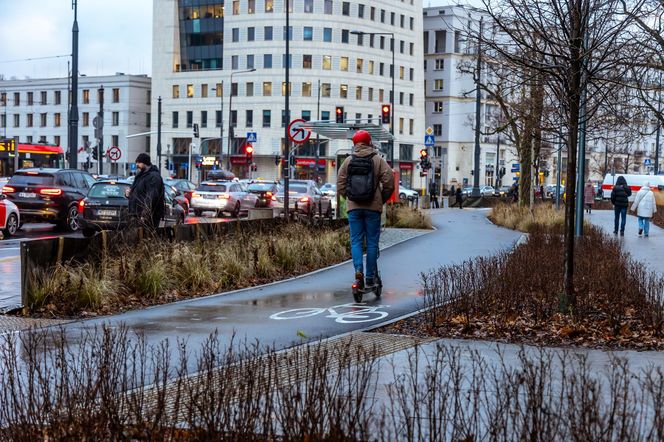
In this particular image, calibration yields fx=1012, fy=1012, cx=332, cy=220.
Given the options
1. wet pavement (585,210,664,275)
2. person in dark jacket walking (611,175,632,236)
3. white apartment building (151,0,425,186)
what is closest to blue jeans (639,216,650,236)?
wet pavement (585,210,664,275)

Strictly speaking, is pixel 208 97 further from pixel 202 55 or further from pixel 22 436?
pixel 22 436

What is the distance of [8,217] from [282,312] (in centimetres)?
1706

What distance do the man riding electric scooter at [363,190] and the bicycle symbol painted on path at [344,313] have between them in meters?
0.39

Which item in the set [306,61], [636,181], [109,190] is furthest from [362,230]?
[306,61]

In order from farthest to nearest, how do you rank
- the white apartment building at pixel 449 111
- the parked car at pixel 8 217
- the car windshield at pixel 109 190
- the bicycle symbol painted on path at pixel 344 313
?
the white apartment building at pixel 449 111
the car windshield at pixel 109 190
the parked car at pixel 8 217
the bicycle symbol painted on path at pixel 344 313

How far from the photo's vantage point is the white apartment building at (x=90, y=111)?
4520 inches

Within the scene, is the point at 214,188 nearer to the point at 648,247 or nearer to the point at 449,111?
the point at 648,247

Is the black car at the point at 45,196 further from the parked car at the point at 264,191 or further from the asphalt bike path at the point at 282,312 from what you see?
the parked car at the point at 264,191

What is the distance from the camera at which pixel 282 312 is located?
11.3 metres

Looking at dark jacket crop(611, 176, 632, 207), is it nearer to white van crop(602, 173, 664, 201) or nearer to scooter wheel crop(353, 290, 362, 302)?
scooter wheel crop(353, 290, 362, 302)

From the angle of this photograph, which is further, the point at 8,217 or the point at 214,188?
the point at 214,188

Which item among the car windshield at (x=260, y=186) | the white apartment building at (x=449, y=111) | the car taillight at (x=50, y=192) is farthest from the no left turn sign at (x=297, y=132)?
the white apartment building at (x=449, y=111)

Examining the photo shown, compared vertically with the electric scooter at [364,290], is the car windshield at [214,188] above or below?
above

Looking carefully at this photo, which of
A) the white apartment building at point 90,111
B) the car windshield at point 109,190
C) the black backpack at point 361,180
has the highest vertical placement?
the white apartment building at point 90,111
